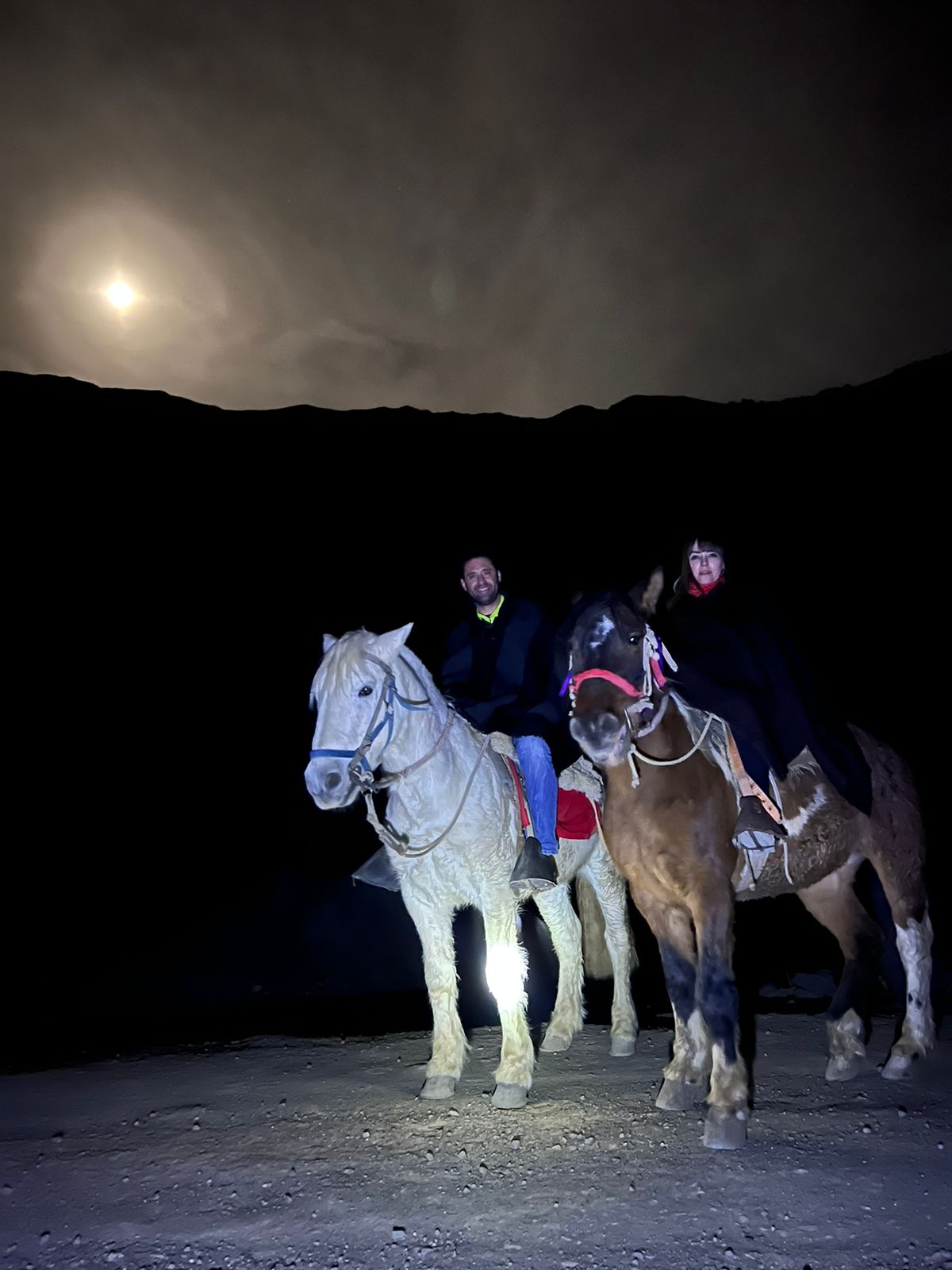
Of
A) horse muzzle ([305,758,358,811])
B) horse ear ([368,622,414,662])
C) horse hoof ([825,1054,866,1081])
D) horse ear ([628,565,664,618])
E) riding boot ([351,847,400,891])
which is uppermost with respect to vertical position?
horse ear ([628,565,664,618])

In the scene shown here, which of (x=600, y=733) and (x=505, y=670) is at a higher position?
(x=505, y=670)

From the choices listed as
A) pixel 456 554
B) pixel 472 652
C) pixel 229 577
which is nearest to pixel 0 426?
pixel 229 577

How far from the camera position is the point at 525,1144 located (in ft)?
12.4

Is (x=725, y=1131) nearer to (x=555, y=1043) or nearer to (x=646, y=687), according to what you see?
(x=646, y=687)

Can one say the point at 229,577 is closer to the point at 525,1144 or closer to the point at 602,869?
the point at 602,869

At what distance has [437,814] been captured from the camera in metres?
4.61

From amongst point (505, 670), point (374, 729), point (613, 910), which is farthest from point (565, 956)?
point (374, 729)

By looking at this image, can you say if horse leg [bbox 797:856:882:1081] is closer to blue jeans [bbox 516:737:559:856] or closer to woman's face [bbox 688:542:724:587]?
blue jeans [bbox 516:737:559:856]

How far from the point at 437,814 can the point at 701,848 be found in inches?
59.2

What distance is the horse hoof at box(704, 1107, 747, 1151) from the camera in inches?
142

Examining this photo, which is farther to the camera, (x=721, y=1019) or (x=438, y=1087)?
(x=438, y=1087)

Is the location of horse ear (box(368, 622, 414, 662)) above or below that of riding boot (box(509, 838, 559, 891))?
above

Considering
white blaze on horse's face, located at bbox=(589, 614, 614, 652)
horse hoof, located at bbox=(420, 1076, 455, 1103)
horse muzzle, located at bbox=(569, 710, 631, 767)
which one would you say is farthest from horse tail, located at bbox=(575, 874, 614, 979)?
white blaze on horse's face, located at bbox=(589, 614, 614, 652)

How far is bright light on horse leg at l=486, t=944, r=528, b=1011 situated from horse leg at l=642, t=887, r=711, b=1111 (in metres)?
0.88
